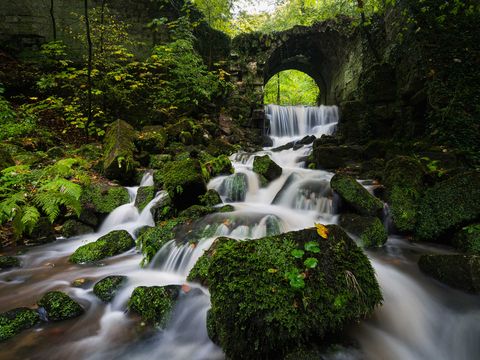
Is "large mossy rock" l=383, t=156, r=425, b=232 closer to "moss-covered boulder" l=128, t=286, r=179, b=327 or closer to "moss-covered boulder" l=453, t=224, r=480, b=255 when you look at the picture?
"moss-covered boulder" l=453, t=224, r=480, b=255

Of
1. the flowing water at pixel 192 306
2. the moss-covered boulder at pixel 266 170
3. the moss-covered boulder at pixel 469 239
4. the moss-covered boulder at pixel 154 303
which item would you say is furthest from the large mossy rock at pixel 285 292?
the moss-covered boulder at pixel 266 170

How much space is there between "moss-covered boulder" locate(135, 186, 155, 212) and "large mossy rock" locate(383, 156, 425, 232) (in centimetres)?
470

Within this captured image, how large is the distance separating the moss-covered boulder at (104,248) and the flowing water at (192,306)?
148 mm

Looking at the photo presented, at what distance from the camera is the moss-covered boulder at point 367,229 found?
13.4 ft

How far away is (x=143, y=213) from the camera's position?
575 centimetres

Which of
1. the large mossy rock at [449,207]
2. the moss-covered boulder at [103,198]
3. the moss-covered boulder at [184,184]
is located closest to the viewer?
the large mossy rock at [449,207]

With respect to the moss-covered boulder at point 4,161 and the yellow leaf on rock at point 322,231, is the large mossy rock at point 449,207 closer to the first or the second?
the yellow leaf on rock at point 322,231

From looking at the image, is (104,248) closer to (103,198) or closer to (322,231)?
(103,198)

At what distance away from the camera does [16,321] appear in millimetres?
2516

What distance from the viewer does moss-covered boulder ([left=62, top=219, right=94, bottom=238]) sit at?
5.14 m

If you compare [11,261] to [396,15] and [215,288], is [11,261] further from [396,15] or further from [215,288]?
[396,15]

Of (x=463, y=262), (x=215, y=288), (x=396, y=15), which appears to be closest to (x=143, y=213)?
(x=215, y=288)

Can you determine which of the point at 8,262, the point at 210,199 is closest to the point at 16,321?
the point at 8,262

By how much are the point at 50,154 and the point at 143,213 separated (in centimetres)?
345
